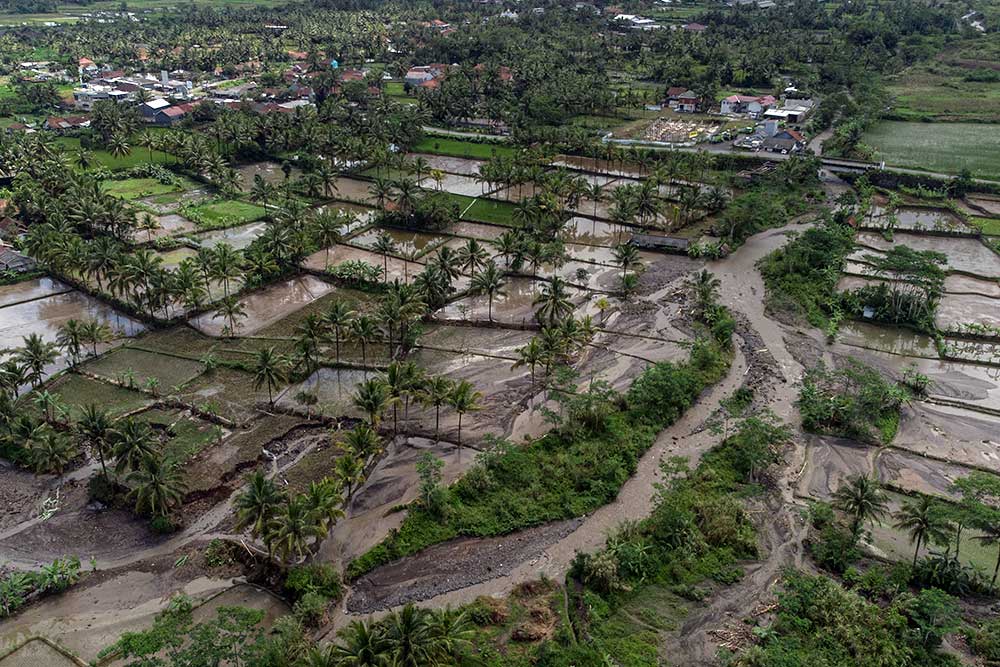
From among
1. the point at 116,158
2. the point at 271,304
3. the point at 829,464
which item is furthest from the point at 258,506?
the point at 116,158

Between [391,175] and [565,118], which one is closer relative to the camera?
[391,175]

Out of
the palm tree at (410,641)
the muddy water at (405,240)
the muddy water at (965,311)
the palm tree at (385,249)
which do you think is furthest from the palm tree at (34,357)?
the muddy water at (965,311)

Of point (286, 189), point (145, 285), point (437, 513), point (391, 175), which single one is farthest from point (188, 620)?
point (391, 175)

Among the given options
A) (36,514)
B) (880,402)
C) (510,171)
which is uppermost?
(510,171)

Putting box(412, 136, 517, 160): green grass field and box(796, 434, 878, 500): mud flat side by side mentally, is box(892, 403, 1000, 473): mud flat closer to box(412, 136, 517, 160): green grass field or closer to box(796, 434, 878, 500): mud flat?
box(796, 434, 878, 500): mud flat

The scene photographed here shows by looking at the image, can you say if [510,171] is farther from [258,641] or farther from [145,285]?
[258,641]

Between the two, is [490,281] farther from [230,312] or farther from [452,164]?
[452,164]
